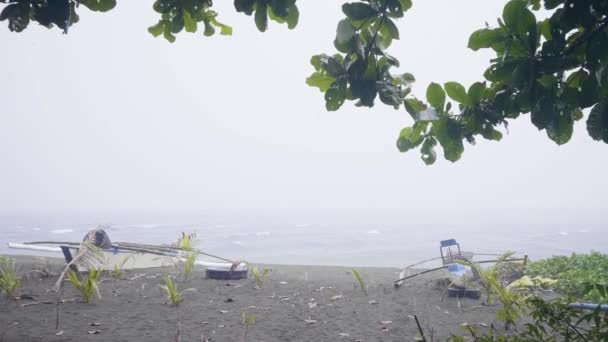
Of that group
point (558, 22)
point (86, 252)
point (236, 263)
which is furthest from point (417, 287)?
point (558, 22)

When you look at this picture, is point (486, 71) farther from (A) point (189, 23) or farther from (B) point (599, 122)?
(A) point (189, 23)

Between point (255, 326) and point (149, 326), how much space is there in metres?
1.20

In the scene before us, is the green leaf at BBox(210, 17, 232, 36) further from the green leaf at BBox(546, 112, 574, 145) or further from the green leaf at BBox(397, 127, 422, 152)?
the green leaf at BBox(546, 112, 574, 145)

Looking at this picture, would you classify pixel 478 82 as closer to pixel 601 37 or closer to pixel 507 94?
pixel 507 94

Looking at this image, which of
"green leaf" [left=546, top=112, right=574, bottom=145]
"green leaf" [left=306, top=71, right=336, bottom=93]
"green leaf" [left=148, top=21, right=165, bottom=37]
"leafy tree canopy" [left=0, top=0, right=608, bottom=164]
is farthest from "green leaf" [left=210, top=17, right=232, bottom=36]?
"green leaf" [left=546, top=112, right=574, bottom=145]

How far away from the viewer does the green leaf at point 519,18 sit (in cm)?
131

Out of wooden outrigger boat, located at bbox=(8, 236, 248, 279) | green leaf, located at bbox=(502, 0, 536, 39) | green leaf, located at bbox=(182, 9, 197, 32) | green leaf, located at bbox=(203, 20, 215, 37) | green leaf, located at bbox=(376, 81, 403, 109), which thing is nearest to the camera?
green leaf, located at bbox=(502, 0, 536, 39)

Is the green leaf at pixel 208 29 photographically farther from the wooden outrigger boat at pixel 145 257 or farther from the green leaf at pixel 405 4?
the wooden outrigger boat at pixel 145 257

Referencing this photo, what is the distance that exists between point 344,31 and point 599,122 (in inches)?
40.1

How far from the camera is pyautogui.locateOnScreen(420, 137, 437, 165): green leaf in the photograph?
1900 millimetres

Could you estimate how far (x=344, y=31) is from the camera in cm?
152

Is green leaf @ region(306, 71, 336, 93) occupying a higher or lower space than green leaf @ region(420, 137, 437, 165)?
higher

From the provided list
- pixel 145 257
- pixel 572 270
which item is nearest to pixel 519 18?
pixel 572 270

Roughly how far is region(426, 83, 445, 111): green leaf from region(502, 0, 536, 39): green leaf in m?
0.34
